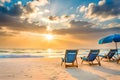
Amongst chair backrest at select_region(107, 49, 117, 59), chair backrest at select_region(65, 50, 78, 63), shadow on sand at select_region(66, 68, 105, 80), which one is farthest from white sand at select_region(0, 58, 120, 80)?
chair backrest at select_region(107, 49, 117, 59)

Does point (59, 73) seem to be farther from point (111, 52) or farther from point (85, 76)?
point (111, 52)

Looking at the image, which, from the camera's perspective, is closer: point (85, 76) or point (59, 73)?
point (85, 76)

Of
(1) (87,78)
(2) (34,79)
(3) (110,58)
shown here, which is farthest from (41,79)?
(3) (110,58)

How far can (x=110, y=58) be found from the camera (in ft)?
39.2

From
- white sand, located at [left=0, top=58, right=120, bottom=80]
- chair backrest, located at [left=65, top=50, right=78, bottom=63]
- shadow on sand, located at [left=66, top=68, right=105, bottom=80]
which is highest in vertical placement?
chair backrest, located at [left=65, top=50, right=78, bottom=63]

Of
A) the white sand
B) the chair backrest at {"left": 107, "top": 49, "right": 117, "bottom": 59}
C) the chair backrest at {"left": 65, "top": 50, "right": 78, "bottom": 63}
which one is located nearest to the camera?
the white sand

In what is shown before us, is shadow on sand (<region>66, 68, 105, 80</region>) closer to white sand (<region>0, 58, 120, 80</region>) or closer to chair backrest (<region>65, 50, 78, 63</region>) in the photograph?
white sand (<region>0, 58, 120, 80</region>)

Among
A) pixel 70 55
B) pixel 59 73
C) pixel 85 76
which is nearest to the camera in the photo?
pixel 85 76

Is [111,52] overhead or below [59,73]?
overhead

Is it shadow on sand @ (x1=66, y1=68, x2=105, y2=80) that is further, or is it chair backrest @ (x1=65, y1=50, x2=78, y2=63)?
chair backrest @ (x1=65, y1=50, x2=78, y2=63)

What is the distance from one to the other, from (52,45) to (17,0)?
5192 cm

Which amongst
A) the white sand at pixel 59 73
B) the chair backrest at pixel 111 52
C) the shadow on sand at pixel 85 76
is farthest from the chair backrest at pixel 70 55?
the chair backrest at pixel 111 52

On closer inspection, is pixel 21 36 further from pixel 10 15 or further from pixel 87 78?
pixel 87 78

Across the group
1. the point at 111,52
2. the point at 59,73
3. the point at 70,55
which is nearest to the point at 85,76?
the point at 59,73
